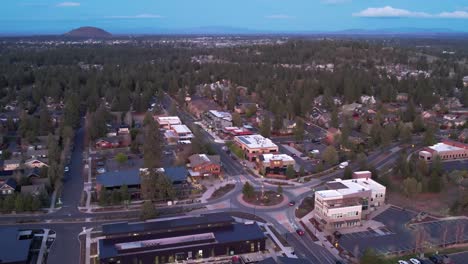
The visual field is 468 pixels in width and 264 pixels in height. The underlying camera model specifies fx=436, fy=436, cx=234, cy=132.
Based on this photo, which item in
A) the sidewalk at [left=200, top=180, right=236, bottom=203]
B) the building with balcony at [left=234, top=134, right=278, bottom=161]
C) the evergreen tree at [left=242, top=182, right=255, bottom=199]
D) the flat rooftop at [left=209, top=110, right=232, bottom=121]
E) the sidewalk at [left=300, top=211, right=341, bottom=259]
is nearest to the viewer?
the sidewalk at [left=300, top=211, right=341, bottom=259]

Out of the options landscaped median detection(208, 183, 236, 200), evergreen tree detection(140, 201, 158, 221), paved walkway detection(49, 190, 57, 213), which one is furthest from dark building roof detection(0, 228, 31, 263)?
landscaped median detection(208, 183, 236, 200)

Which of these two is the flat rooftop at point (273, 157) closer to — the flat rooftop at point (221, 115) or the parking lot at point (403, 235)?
the parking lot at point (403, 235)

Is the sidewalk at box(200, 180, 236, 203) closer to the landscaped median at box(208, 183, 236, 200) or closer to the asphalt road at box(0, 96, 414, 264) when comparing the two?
the landscaped median at box(208, 183, 236, 200)

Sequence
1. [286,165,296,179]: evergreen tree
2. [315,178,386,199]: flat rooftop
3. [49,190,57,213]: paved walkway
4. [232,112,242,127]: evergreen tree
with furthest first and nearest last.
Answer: [232,112,242,127]: evergreen tree
[286,165,296,179]: evergreen tree
[49,190,57,213]: paved walkway
[315,178,386,199]: flat rooftop

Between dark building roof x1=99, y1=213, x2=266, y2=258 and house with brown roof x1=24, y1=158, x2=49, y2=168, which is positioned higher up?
house with brown roof x1=24, y1=158, x2=49, y2=168

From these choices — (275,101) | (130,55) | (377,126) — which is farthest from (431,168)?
(130,55)

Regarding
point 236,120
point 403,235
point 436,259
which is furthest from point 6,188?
point 436,259

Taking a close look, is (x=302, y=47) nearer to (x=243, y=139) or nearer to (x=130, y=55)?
(x=130, y=55)
